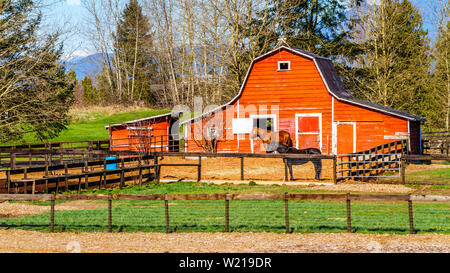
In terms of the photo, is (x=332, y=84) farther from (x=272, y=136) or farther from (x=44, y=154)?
(x=44, y=154)

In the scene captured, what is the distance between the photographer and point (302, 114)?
34500 mm

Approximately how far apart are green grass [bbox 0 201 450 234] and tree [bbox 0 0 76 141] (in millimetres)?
13051

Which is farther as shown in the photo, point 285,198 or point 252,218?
point 252,218

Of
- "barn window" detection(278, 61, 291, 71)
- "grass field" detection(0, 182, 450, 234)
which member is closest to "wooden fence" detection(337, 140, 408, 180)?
"grass field" detection(0, 182, 450, 234)

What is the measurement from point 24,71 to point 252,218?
18.5 metres

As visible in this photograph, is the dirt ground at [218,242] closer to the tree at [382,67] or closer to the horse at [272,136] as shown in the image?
the horse at [272,136]

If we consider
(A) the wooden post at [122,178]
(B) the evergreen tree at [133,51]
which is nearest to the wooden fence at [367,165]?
(A) the wooden post at [122,178]

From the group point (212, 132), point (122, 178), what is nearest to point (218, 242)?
point (122, 178)

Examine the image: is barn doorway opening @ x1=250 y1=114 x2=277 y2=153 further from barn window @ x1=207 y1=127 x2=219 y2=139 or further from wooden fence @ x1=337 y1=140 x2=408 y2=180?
wooden fence @ x1=337 y1=140 x2=408 y2=180

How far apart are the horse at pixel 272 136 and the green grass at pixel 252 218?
10.7 metres

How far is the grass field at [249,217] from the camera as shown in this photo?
46.3ft
